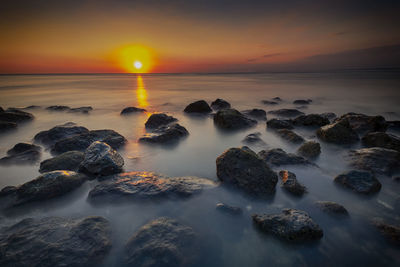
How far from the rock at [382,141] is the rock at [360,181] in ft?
5.89

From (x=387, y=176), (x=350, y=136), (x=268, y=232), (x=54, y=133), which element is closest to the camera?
(x=268, y=232)

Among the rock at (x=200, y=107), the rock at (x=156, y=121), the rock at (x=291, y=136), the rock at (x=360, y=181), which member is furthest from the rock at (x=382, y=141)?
the rock at (x=200, y=107)

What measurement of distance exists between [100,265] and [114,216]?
26.6 inches

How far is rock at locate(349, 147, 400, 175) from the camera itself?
3332 mm

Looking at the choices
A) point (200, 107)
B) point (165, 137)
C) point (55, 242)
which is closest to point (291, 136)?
point (165, 137)

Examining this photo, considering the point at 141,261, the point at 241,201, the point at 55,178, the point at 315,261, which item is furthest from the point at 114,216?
the point at 315,261

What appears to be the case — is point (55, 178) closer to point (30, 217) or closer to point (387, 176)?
point (30, 217)

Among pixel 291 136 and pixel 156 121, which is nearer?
pixel 291 136

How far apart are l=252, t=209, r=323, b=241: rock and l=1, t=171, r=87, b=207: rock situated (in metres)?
2.73

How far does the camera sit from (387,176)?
3.21m

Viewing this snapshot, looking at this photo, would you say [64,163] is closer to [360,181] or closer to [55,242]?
[55,242]

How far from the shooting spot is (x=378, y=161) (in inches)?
137

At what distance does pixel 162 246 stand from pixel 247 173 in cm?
157

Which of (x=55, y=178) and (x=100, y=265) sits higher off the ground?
(x=55, y=178)
